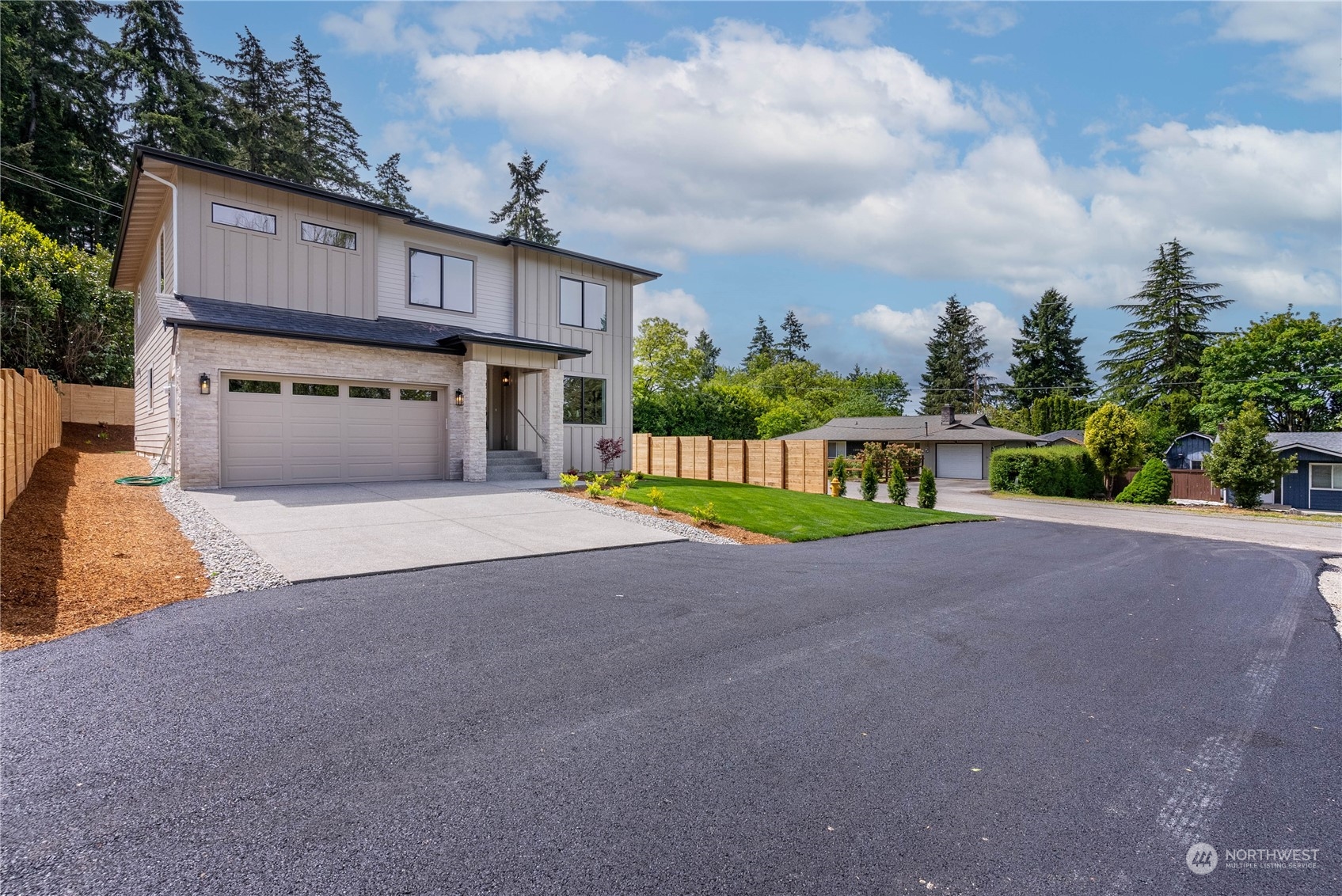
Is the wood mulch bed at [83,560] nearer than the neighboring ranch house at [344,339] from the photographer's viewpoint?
Yes

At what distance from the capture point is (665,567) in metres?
7.43

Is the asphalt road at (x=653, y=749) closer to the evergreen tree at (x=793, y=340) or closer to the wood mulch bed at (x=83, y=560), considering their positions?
the wood mulch bed at (x=83, y=560)

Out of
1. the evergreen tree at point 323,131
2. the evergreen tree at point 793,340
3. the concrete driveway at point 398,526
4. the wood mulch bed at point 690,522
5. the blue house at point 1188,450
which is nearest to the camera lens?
the concrete driveway at point 398,526

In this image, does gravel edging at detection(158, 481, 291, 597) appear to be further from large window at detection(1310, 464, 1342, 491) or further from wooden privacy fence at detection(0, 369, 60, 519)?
large window at detection(1310, 464, 1342, 491)

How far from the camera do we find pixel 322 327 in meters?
13.0

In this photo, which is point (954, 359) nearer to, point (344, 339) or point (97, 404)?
point (344, 339)

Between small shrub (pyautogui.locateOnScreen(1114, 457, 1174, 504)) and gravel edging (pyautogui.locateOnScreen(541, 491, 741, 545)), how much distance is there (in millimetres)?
23260

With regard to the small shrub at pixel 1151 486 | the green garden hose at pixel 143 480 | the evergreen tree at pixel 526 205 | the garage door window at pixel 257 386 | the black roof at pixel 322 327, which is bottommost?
the small shrub at pixel 1151 486

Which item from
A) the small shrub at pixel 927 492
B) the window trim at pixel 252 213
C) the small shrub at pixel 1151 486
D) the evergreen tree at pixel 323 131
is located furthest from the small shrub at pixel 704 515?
the evergreen tree at pixel 323 131

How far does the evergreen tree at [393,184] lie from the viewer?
36.6 m

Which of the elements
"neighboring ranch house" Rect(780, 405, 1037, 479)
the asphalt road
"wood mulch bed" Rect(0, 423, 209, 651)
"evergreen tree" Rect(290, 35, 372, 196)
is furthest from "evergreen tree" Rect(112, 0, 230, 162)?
"neighboring ranch house" Rect(780, 405, 1037, 479)

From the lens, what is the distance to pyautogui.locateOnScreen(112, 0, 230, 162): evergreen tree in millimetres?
27266

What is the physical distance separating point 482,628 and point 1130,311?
179ft

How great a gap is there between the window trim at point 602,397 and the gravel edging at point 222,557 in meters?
9.24
